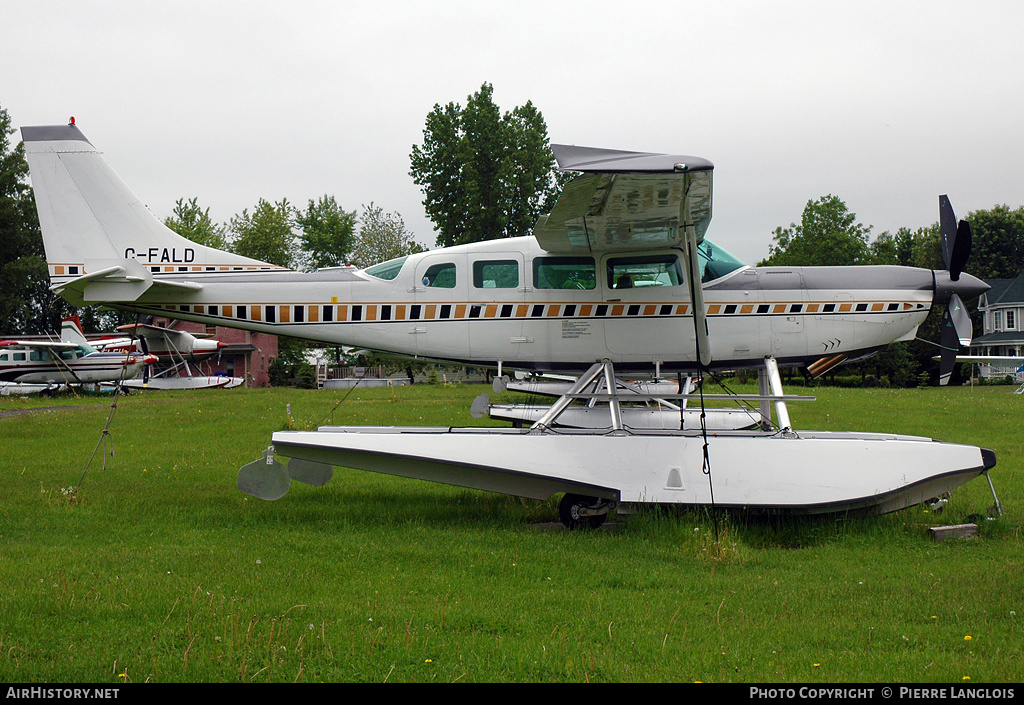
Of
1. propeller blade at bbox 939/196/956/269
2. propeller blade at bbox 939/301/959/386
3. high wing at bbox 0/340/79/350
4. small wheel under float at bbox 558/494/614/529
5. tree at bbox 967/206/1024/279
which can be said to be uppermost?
tree at bbox 967/206/1024/279

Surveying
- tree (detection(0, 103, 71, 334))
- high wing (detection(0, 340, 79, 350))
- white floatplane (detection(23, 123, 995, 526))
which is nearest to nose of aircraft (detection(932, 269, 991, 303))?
white floatplane (detection(23, 123, 995, 526))

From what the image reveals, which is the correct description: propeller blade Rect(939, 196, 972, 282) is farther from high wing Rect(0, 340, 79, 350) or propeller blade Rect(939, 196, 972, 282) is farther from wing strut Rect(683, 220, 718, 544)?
high wing Rect(0, 340, 79, 350)

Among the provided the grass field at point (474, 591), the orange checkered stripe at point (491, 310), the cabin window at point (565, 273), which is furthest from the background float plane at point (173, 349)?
the cabin window at point (565, 273)

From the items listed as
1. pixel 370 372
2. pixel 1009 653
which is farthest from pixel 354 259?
pixel 1009 653

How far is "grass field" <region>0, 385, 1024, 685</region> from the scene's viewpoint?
13.7 ft

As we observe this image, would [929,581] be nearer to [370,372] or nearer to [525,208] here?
[525,208]

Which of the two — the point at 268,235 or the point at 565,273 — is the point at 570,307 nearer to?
the point at 565,273

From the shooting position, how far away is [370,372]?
5622 cm

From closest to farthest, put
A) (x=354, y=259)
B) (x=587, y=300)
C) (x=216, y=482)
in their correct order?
(x=587, y=300)
(x=216, y=482)
(x=354, y=259)

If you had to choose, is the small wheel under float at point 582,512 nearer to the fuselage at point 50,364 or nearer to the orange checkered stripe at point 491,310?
the orange checkered stripe at point 491,310

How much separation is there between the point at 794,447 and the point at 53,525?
299 inches

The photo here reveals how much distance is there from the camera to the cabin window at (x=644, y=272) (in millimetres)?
9117

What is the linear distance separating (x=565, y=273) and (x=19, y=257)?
63.2 metres

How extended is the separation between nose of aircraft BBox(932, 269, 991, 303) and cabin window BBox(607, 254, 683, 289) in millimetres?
3046
